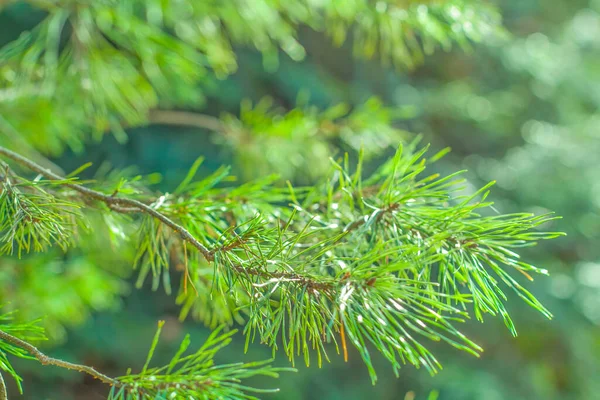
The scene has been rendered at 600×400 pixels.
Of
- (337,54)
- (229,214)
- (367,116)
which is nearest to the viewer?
(229,214)

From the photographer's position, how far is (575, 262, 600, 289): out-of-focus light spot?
3451 mm

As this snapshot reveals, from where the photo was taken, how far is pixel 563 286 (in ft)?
11.0

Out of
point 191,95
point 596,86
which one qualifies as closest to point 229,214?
point 191,95

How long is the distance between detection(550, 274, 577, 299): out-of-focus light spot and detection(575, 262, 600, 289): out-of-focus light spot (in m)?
0.10

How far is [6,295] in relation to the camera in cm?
141

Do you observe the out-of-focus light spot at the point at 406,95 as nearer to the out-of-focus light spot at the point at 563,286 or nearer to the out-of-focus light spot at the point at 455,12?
the out-of-focus light spot at the point at 563,286

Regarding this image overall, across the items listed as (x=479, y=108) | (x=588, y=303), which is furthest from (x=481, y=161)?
(x=588, y=303)

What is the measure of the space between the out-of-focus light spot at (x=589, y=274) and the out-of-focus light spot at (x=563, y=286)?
0.10 meters

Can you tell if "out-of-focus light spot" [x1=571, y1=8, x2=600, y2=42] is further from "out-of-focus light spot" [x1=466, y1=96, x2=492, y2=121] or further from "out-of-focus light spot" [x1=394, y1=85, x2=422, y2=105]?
"out-of-focus light spot" [x1=394, y1=85, x2=422, y2=105]

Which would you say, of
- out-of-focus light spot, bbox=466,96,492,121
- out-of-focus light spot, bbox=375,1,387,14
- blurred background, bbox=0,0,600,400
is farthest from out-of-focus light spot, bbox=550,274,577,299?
out-of-focus light spot, bbox=375,1,387,14

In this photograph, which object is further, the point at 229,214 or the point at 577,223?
the point at 577,223

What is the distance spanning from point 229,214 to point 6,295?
3.54 ft

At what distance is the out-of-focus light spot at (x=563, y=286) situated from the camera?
3326 mm

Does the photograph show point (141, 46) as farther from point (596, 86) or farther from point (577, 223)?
point (596, 86)
